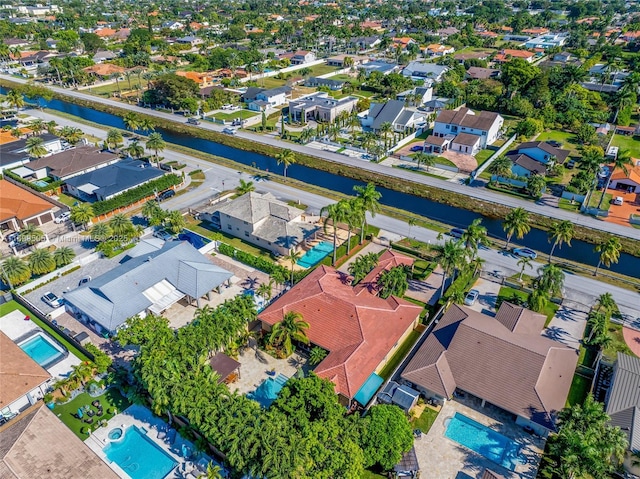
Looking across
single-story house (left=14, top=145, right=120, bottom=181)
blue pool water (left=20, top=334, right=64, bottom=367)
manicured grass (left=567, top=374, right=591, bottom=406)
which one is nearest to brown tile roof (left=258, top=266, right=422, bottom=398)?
manicured grass (left=567, top=374, right=591, bottom=406)

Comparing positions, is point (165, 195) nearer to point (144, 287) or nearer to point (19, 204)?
point (19, 204)

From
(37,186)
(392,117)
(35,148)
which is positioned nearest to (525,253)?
(392,117)

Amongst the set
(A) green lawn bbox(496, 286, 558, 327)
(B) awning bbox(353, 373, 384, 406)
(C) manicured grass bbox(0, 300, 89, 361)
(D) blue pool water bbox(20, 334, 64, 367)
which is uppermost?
(B) awning bbox(353, 373, 384, 406)

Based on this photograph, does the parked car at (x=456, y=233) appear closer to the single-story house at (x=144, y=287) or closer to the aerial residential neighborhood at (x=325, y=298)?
the aerial residential neighborhood at (x=325, y=298)

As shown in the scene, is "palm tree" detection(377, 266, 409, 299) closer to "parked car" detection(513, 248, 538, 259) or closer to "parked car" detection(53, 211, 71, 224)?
"parked car" detection(513, 248, 538, 259)

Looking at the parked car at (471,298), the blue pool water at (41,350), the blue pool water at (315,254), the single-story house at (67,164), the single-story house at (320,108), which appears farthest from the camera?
the single-story house at (320,108)

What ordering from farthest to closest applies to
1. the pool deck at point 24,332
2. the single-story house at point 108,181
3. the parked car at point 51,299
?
the single-story house at point 108,181 → the parked car at point 51,299 → the pool deck at point 24,332

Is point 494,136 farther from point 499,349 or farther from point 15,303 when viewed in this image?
point 15,303

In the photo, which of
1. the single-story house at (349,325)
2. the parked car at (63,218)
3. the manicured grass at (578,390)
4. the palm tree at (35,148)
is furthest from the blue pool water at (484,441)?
the palm tree at (35,148)

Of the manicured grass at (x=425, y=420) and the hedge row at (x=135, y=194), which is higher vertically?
the hedge row at (x=135, y=194)
